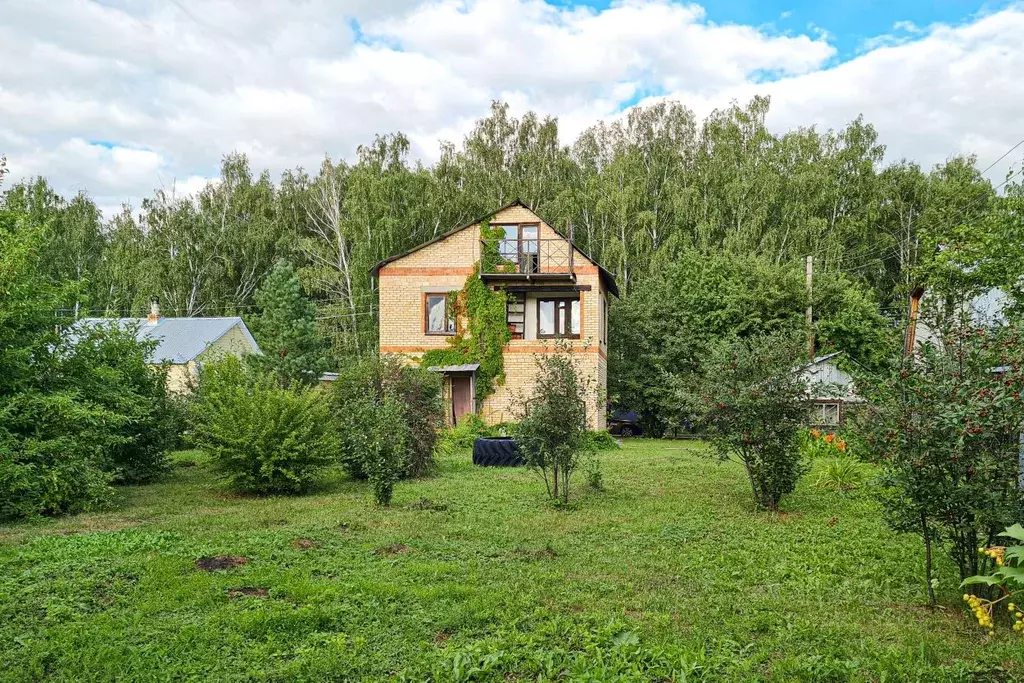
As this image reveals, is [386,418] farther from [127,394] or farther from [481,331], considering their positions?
[481,331]

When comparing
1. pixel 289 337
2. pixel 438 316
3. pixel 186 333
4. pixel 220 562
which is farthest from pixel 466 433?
pixel 186 333

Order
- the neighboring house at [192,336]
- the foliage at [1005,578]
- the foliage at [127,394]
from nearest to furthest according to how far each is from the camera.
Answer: the foliage at [1005,578] → the foliage at [127,394] → the neighboring house at [192,336]

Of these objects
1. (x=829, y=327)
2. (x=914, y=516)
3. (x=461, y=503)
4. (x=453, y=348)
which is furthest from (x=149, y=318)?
(x=914, y=516)

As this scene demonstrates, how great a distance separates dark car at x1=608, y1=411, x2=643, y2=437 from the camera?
30.0 m

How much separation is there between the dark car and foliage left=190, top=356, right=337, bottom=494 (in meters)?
18.0

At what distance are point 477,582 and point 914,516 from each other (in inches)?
154

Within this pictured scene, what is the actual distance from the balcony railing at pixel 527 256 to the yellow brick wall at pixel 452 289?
0.39 metres

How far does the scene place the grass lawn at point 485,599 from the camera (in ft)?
16.1

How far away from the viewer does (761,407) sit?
10133 millimetres

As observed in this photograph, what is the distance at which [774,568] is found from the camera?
7.36 metres

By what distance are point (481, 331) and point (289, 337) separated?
686 centimetres

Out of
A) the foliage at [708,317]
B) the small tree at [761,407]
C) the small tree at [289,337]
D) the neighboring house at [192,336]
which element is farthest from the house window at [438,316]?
the small tree at [761,407]

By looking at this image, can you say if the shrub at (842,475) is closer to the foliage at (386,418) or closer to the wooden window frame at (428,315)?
the foliage at (386,418)

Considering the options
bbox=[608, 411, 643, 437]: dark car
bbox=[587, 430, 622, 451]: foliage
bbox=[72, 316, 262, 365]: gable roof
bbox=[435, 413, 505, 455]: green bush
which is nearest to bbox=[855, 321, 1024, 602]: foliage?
bbox=[435, 413, 505, 455]: green bush
